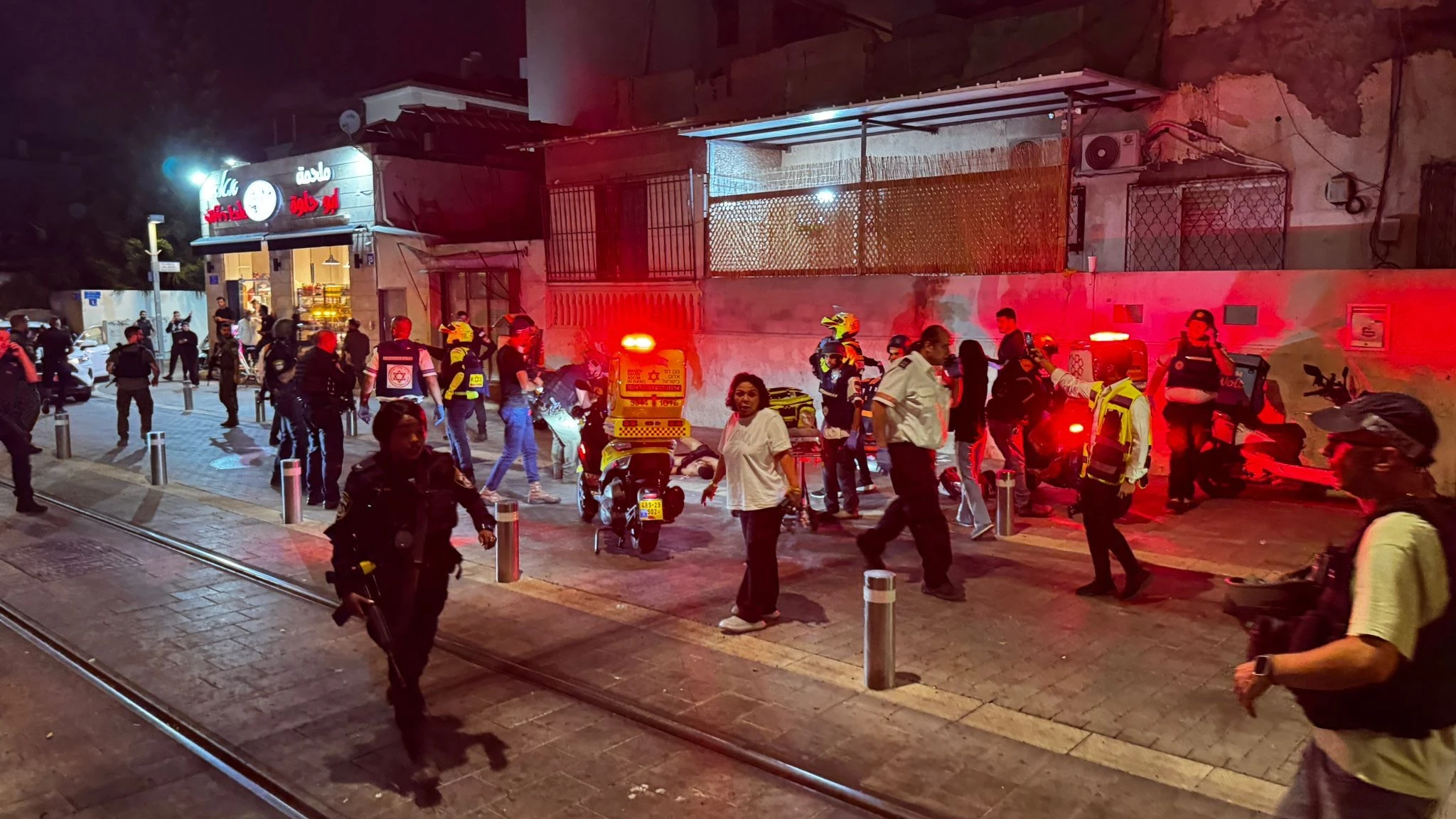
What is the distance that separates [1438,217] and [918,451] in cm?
853

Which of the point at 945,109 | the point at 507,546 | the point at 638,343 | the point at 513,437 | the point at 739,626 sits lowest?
the point at 739,626

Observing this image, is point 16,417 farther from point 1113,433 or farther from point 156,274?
point 156,274

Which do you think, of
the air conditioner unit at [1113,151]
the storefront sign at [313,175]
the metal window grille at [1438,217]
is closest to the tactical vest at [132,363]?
the storefront sign at [313,175]

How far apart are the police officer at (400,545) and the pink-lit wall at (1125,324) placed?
346 inches

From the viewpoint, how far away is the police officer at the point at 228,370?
1797 cm

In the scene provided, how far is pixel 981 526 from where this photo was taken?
9.31 metres

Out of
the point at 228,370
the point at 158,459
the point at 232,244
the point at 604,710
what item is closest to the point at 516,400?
the point at 158,459

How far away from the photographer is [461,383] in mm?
10992

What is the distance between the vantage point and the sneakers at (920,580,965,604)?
746 centimetres

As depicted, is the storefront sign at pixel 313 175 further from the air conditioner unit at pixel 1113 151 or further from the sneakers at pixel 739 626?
the sneakers at pixel 739 626

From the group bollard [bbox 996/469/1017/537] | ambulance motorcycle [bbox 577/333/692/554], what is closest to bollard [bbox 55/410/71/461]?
ambulance motorcycle [bbox 577/333/692/554]

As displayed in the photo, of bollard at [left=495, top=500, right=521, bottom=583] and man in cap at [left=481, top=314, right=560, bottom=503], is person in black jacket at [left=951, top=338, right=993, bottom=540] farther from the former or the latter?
man in cap at [left=481, top=314, right=560, bottom=503]

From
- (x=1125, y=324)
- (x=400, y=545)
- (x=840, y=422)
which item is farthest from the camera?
(x=1125, y=324)

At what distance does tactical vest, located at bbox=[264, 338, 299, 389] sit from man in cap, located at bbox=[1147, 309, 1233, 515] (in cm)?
995
